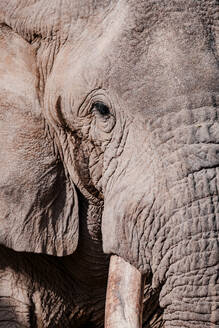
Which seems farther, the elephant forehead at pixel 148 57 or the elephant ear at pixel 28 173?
the elephant ear at pixel 28 173

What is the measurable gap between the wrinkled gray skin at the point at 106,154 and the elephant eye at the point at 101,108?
17mm

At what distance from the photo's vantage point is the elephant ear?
5270 millimetres

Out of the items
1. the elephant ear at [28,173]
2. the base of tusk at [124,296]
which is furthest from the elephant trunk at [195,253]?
the elephant ear at [28,173]

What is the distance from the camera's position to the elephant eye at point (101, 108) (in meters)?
4.89

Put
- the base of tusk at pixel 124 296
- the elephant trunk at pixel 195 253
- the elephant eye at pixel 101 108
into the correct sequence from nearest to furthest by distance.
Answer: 1. the elephant trunk at pixel 195 253
2. the base of tusk at pixel 124 296
3. the elephant eye at pixel 101 108

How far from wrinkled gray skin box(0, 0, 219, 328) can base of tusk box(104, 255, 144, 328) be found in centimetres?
6

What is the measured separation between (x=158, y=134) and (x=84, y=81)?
1.50 feet

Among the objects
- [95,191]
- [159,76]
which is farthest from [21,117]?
[159,76]

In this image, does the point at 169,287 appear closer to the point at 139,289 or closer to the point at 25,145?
the point at 139,289

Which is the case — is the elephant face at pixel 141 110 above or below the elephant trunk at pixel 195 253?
above

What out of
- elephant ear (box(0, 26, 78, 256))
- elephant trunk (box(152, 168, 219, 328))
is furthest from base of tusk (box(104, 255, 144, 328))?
elephant ear (box(0, 26, 78, 256))

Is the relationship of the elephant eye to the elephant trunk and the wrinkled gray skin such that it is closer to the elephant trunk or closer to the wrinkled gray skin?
the wrinkled gray skin

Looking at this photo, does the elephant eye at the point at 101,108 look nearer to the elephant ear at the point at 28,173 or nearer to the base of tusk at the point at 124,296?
the elephant ear at the point at 28,173

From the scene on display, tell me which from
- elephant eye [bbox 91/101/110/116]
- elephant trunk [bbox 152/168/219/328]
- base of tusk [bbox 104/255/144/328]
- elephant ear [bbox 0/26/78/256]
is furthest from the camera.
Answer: elephant ear [bbox 0/26/78/256]
